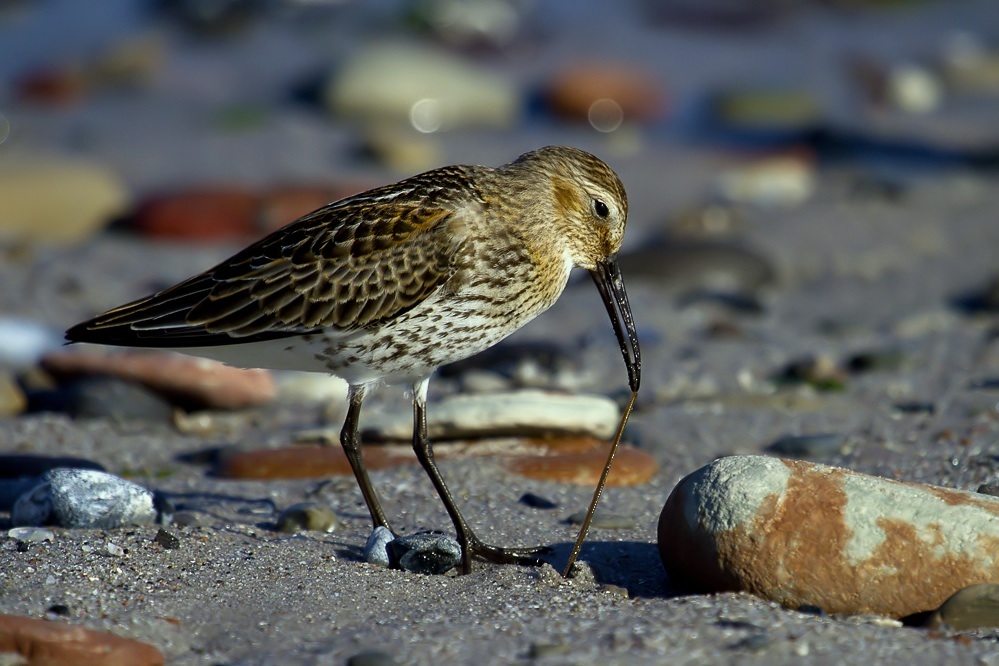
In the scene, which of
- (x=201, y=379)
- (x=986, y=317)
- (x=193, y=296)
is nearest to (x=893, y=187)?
(x=986, y=317)

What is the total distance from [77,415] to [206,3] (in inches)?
477

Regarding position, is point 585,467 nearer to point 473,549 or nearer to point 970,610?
point 473,549

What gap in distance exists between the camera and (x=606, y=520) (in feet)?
16.7

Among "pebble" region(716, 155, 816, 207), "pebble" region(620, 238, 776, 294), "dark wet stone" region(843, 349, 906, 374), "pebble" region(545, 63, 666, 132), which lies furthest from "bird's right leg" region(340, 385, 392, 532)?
"pebble" region(545, 63, 666, 132)

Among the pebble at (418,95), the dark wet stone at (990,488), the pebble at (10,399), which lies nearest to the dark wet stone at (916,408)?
the dark wet stone at (990,488)

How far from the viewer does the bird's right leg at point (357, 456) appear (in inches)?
198

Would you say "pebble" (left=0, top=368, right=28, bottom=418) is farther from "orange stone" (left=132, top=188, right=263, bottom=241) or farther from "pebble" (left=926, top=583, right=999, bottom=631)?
"pebble" (left=926, top=583, right=999, bottom=631)

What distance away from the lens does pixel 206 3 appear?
17.7m

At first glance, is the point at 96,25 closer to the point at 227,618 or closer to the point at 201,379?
the point at 201,379

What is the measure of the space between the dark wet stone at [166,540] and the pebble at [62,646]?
0.92 meters

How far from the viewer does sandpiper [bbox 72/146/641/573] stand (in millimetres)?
4859

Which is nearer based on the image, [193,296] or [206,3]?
[193,296]

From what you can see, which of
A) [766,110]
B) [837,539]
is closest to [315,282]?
[837,539]

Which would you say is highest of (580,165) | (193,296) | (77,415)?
(580,165)
